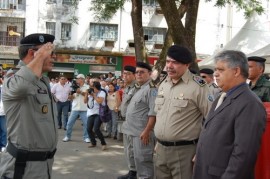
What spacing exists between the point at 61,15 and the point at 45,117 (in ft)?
91.2

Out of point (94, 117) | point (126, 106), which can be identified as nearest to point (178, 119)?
point (126, 106)

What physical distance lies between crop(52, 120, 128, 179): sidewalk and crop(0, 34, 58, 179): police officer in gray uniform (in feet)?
11.7

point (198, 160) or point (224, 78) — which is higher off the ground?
point (224, 78)

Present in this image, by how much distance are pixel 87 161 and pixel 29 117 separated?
4.98 meters

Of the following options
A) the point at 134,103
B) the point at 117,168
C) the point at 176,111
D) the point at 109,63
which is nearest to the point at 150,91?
the point at 134,103

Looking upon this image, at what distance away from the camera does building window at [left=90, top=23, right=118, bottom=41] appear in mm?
29984

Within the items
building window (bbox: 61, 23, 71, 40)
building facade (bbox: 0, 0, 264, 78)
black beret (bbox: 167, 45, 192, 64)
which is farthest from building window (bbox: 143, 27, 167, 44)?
black beret (bbox: 167, 45, 192, 64)

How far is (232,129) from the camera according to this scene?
2828 mm

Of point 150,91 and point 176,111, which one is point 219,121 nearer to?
point 176,111

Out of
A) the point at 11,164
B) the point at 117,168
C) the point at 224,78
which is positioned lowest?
the point at 117,168

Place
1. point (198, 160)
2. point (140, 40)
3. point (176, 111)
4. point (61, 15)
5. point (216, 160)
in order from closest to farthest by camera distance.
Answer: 1. point (216, 160)
2. point (198, 160)
3. point (176, 111)
4. point (140, 40)
5. point (61, 15)

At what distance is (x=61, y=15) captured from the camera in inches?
1176

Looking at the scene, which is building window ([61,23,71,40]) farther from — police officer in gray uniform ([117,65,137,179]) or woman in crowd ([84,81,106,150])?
police officer in gray uniform ([117,65,137,179])

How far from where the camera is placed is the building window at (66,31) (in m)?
30.0
